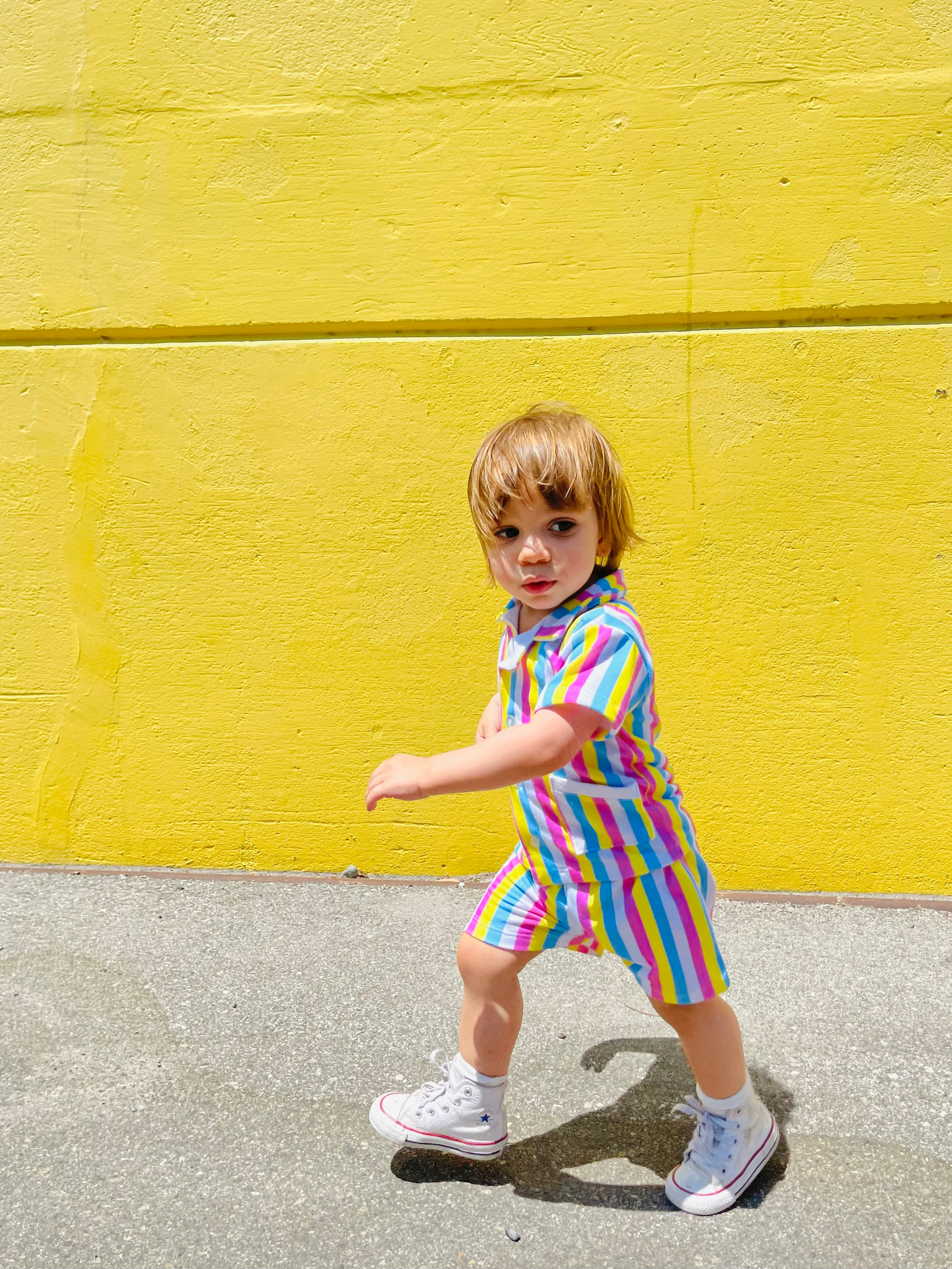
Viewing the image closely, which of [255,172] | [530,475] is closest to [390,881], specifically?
[530,475]

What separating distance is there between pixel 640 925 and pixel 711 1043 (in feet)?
0.81

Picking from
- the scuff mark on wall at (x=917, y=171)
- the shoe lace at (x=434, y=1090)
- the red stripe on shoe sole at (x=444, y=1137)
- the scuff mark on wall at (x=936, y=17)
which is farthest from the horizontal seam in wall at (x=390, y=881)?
the scuff mark on wall at (x=936, y=17)

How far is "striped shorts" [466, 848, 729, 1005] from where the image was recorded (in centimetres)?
172

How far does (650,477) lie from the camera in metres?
2.83

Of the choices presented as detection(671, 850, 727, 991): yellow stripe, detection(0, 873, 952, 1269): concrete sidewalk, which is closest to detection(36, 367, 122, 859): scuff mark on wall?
detection(0, 873, 952, 1269): concrete sidewalk

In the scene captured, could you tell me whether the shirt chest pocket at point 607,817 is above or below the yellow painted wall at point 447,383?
below

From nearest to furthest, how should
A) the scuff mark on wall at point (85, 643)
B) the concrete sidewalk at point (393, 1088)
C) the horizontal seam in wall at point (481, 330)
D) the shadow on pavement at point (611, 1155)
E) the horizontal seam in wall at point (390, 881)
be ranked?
the concrete sidewalk at point (393, 1088) → the shadow on pavement at point (611, 1155) → the horizontal seam in wall at point (481, 330) → the horizontal seam in wall at point (390, 881) → the scuff mark on wall at point (85, 643)

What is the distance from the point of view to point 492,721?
198 cm

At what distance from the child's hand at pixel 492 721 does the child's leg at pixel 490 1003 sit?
0.37 metres

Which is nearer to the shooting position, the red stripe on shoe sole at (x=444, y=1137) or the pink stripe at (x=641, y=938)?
the pink stripe at (x=641, y=938)

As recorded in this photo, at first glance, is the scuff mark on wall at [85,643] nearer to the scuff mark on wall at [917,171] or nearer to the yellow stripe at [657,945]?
the yellow stripe at [657,945]

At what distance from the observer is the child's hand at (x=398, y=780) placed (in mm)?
1598

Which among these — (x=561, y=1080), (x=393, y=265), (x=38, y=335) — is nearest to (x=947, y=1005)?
(x=561, y=1080)

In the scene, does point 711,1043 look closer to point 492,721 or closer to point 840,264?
point 492,721
